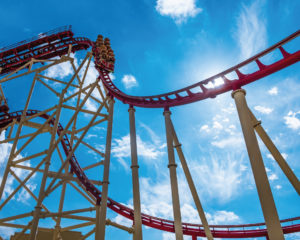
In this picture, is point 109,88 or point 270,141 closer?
point 270,141

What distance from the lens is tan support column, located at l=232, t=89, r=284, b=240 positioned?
4.31 meters

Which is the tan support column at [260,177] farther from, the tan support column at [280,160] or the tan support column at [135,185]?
the tan support column at [135,185]

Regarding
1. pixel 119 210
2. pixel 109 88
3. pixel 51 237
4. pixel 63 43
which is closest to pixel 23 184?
pixel 51 237

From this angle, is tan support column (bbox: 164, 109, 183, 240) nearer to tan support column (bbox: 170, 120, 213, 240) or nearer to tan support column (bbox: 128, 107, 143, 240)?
tan support column (bbox: 170, 120, 213, 240)

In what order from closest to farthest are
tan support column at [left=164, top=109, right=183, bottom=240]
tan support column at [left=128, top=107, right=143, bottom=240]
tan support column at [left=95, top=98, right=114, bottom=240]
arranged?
tan support column at [left=164, top=109, right=183, bottom=240], tan support column at [left=128, top=107, right=143, bottom=240], tan support column at [left=95, top=98, right=114, bottom=240]

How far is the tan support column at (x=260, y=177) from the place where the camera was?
4309 mm

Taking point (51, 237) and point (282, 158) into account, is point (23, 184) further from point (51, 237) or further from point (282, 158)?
point (282, 158)

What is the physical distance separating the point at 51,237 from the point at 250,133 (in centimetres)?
843

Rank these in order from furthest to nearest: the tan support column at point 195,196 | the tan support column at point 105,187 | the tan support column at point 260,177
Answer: the tan support column at point 195,196 → the tan support column at point 105,187 → the tan support column at point 260,177

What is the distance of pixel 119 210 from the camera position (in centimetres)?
A: 1044

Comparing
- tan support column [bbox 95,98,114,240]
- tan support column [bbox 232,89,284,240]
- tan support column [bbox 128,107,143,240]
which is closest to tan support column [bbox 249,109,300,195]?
tan support column [bbox 232,89,284,240]

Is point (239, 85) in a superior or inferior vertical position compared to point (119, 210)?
superior

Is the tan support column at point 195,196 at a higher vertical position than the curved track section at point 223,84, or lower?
lower

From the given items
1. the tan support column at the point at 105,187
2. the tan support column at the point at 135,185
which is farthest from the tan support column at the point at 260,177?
the tan support column at the point at 105,187
